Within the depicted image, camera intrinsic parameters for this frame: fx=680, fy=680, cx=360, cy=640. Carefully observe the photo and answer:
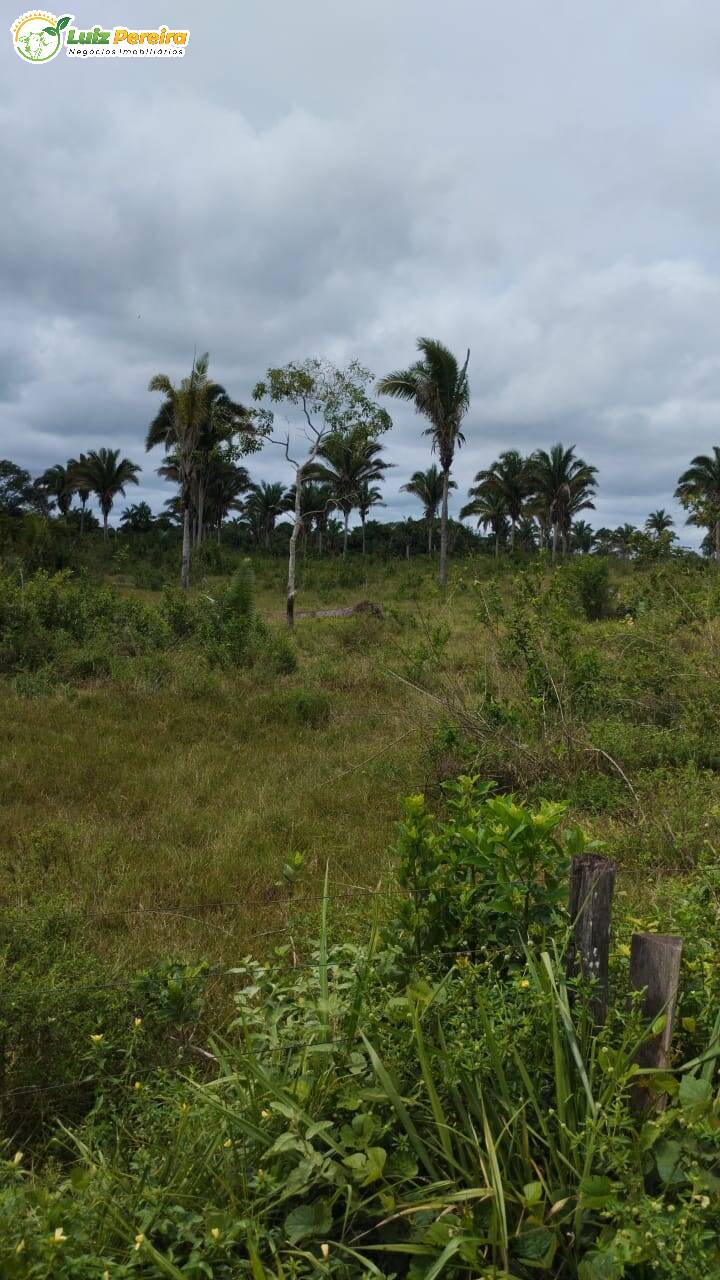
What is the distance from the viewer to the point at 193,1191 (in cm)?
157

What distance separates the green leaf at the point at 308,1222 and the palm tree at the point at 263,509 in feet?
160

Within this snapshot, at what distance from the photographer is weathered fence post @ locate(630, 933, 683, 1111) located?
5.24ft

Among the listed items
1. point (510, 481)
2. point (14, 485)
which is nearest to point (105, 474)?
point (14, 485)

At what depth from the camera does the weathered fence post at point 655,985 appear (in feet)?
5.24

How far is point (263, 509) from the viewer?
54.3 meters

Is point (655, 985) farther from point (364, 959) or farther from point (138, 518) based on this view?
point (138, 518)

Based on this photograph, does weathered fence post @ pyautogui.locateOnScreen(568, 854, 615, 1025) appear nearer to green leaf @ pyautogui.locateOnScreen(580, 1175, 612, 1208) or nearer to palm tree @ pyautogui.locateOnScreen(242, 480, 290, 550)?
green leaf @ pyautogui.locateOnScreen(580, 1175, 612, 1208)

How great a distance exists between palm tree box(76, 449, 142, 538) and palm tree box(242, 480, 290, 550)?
31.4ft

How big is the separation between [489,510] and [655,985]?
46.0 metres

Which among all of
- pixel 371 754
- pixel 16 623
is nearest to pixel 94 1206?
pixel 371 754

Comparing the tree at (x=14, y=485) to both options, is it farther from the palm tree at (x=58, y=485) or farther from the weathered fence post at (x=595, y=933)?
the weathered fence post at (x=595, y=933)

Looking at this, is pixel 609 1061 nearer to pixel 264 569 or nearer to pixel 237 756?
pixel 237 756

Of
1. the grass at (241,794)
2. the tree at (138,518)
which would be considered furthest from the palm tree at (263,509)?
the grass at (241,794)

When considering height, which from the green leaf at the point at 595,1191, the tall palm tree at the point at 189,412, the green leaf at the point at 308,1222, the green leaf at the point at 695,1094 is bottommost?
the green leaf at the point at 308,1222
